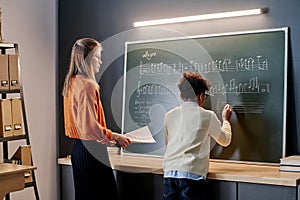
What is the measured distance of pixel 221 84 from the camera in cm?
346

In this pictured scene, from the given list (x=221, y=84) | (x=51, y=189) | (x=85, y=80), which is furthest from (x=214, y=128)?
(x=51, y=189)

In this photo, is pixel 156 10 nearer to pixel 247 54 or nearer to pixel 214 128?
pixel 247 54

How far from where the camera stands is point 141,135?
3619mm

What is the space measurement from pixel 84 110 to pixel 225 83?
3.46ft

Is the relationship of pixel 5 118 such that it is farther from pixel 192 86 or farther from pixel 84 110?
pixel 192 86

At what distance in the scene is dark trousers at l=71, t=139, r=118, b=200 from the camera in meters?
3.09

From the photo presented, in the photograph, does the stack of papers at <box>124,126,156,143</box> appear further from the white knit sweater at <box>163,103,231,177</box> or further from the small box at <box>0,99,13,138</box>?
the small box at <box>0,99,13,138</box>

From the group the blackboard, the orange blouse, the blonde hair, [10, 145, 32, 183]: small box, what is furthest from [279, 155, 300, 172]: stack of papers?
[10, 145, 32, 183]: small box

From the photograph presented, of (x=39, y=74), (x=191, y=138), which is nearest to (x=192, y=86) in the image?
(x=191, y=138)

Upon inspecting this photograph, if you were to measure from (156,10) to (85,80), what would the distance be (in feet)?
3.50

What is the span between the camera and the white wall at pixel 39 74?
3954 millimetres

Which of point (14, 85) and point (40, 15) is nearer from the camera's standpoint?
point (14, 85)

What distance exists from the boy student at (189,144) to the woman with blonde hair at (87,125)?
0.42 m

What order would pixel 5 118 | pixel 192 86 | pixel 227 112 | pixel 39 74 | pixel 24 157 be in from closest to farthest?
Answer: pixel 192 86 → pixel 227 112 → pixel 5 118 → pixel 24 157 → pixel 39 74
